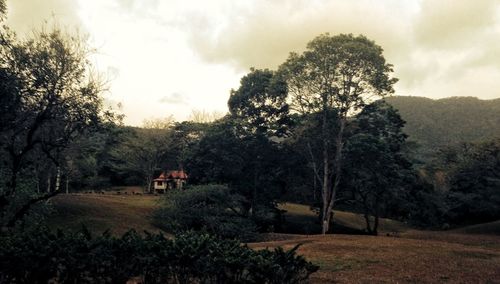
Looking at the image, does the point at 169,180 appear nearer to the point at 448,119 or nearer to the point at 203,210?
the point at 203,210

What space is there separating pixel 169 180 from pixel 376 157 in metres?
50.3

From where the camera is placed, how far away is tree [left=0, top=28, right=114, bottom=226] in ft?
64.6

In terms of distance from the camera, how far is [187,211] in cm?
3394

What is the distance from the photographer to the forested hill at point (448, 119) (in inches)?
5581

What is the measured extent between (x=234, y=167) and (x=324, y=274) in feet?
102

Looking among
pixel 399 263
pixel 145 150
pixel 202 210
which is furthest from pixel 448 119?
pixel 399 263

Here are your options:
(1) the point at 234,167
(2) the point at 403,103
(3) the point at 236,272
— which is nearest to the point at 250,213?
(1) the point at 234,167

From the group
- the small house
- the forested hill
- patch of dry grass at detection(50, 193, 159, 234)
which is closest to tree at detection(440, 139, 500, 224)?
patch of dry grass at detection(50, 193, 159, 234)

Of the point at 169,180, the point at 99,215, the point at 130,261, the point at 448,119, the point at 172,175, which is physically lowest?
the point at 99,215

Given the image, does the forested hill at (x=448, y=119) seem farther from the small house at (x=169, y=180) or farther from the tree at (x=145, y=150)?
the tree at (x=145, y=150)

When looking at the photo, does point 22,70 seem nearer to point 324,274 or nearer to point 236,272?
point 236,272

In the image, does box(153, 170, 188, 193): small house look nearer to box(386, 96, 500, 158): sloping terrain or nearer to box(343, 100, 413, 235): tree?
box(343, 100, 413, 235): tree

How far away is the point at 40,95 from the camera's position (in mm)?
20688

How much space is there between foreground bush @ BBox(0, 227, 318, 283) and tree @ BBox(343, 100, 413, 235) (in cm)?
3233
